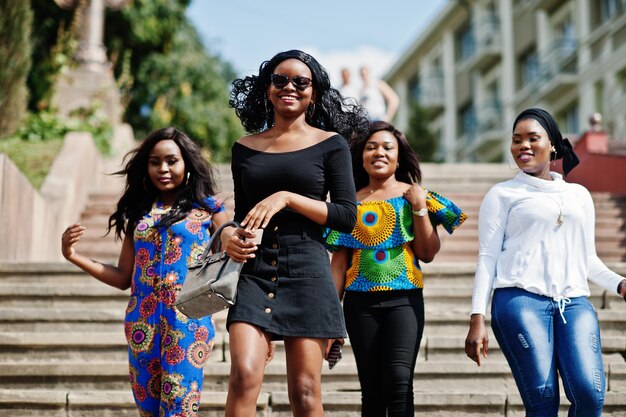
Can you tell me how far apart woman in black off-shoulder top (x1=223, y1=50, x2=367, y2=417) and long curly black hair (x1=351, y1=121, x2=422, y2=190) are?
1213mm

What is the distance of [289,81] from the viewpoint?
174 inches

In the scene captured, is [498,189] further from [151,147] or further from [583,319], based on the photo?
[151,147]

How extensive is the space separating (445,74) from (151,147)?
39240 millimetres

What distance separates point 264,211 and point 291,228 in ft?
0.87

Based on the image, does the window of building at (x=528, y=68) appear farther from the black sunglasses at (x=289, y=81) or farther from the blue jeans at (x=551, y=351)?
the black sunglasses at (x=289, y=81)

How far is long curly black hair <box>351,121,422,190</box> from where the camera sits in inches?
229

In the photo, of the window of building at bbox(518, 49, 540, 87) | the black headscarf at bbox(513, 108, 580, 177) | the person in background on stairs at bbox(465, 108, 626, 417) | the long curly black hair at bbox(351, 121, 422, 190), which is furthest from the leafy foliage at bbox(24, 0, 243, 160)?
the person in background on stairs at bbox(465, 108, 626, 417)

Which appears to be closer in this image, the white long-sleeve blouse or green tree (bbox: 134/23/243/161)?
the white long-sleeve blouse

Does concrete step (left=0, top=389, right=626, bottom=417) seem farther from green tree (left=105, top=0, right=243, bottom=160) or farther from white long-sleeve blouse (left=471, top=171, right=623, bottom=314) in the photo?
green tree (left=105, top=0, right=243, bottom=160)

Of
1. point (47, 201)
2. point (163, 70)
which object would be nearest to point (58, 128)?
point (47, 201)

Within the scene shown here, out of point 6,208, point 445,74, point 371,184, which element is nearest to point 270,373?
point 371,184

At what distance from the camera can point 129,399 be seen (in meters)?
6.52

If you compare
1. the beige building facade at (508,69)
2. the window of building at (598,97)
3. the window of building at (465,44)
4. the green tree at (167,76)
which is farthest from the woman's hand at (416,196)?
the window of building at (465,44)

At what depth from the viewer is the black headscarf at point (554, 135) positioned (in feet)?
16.2
